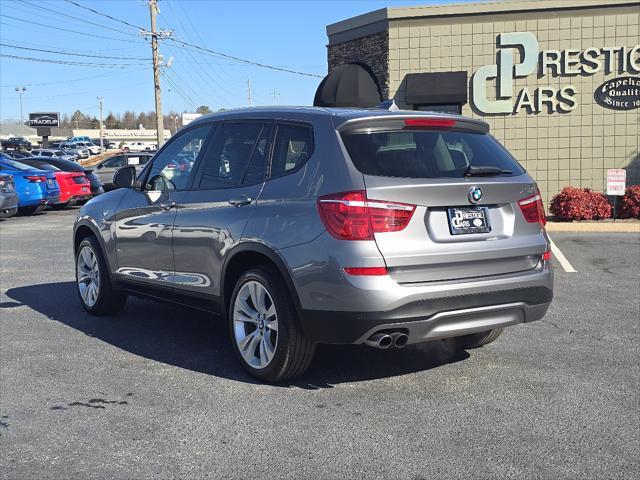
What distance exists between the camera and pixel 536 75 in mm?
17891

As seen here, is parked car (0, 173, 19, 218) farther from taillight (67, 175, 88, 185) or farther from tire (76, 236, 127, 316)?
tire (76, 236, 127, 316)

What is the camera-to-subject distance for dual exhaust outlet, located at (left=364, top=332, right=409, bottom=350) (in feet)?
15.1

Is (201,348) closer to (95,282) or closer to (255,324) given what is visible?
(255,324)

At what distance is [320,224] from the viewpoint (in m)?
4.64

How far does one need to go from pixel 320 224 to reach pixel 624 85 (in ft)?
49.1

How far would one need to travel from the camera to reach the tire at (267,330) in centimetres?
492

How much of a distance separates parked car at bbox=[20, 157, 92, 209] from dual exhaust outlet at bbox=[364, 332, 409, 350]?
17486mm

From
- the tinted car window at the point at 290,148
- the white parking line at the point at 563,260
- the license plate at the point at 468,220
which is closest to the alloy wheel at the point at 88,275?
the tinted car window at the point at 290,148

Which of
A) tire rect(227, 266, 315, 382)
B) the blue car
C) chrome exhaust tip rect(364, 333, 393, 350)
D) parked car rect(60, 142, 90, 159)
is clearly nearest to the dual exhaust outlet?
chrome exhaust tip rect(364, 333, 393, 350)

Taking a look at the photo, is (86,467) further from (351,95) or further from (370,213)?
(351,95)

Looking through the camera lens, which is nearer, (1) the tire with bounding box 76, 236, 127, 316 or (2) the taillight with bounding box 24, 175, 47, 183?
(1) the tire with bounding box 76, 236, 127, 316

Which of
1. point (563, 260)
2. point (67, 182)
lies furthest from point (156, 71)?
point (563, 260)

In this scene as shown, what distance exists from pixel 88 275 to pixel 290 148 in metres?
3.27

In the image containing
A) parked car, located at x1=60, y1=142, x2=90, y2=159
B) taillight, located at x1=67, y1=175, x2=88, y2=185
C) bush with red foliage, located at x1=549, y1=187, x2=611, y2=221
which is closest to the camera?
bush with red foliage, located at x1=549, y1=187, x2=611, y2=221
